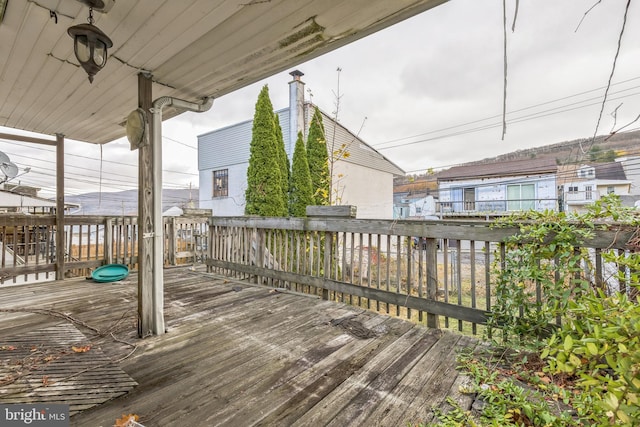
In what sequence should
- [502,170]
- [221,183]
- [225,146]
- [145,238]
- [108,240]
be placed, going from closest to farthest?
[145,238] → [108,240] → [225,146] → [221,183] → [502,170]

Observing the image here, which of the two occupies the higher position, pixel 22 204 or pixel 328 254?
pixel 22 204

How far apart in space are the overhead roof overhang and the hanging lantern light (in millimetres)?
149

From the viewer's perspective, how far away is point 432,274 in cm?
274

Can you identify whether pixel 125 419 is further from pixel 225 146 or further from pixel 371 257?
pixel 225 146

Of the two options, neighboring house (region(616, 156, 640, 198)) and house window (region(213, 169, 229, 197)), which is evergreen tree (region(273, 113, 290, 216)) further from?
neighboring house (region(616, 156, 640, 198))

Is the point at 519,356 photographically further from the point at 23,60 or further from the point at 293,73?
the point at 293,73

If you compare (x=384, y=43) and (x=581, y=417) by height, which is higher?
(x=384, y=43)

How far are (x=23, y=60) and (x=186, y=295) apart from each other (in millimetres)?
2944

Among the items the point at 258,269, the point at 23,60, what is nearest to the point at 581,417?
the point at 258,269

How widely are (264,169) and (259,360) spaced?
5.73 meters

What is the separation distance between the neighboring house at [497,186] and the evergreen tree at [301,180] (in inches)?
382

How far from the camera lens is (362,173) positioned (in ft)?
42.3

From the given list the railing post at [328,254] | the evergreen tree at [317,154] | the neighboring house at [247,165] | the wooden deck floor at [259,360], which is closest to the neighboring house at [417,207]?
the neighboring house at [247,165]

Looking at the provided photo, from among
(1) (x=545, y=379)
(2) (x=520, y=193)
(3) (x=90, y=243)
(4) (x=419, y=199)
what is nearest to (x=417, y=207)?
(4) (x=419, y=199)
